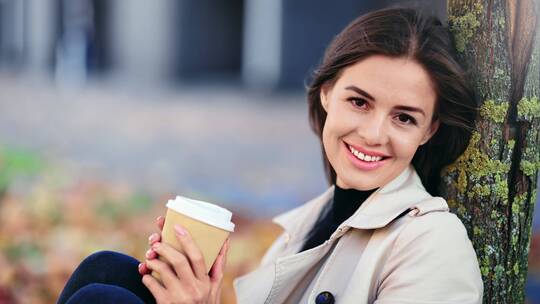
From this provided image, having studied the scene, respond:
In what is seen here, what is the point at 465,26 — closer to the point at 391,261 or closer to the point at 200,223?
the point at 391,261

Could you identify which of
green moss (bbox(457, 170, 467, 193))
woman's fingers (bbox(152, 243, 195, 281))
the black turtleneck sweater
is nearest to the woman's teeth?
the black turtleneck sweater

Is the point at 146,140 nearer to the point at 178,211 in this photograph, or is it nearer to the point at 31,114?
the point at 31,114

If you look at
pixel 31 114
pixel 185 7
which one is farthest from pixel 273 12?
pixel 31 114

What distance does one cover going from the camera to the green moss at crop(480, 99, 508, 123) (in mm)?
1681

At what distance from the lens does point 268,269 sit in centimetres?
186

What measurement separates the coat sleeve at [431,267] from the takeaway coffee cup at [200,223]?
342 mm

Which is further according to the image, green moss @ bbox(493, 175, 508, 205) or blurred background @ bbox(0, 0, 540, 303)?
blurred background @ bbox(0, 0, 540, 303)

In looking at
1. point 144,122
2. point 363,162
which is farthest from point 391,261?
point 144,122

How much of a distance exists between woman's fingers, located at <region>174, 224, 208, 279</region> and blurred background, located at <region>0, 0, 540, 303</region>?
2.65 ft

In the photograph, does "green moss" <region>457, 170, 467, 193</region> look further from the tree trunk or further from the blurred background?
the blurred background

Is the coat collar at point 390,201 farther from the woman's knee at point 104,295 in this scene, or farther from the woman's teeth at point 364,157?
the woman's knee at point 104,295

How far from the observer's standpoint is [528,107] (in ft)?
5.52

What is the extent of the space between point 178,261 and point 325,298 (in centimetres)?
32

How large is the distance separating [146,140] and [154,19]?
3.22 m
